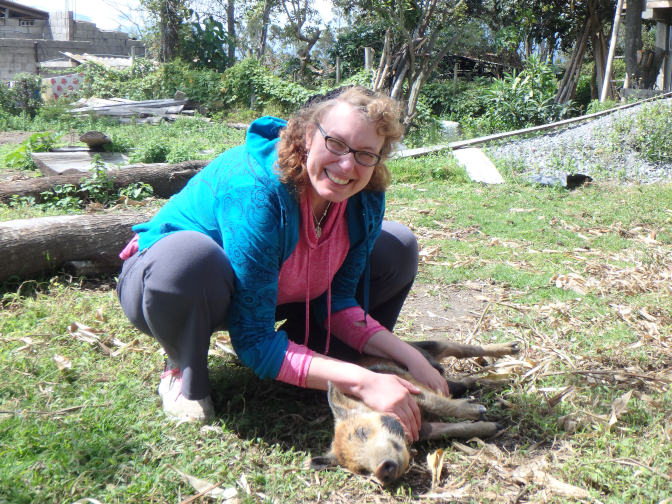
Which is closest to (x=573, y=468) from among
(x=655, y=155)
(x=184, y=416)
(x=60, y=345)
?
(x=184, y=416)

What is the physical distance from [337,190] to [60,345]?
6.79 feet

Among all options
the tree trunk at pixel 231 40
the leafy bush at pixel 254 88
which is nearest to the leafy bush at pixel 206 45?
the tree trunk at pixel 231 40

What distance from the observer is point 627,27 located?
17.0m

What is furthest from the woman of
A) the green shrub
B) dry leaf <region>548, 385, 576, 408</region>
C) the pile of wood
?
the pile of wood

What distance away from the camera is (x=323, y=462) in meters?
2.42

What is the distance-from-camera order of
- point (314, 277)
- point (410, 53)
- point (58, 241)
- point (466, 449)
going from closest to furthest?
point (466, 449) → point (314, 277) → point (58, 241) → point (410, 53)

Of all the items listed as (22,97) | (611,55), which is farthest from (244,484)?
(22,97)

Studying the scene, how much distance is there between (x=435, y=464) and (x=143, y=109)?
16.4 meters

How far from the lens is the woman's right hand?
240cm

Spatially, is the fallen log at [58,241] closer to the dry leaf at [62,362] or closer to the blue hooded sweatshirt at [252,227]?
the dry leaf at [62,362]

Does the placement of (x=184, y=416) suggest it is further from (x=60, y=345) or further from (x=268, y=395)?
(x=60, y=345)

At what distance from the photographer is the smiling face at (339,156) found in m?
2.38

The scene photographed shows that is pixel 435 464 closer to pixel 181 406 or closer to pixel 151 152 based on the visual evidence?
pixel 181 406

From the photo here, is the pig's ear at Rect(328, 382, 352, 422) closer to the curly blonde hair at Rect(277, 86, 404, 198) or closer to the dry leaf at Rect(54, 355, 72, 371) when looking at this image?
the curly blonde hair at Rect(277, 86, 404, 198)
